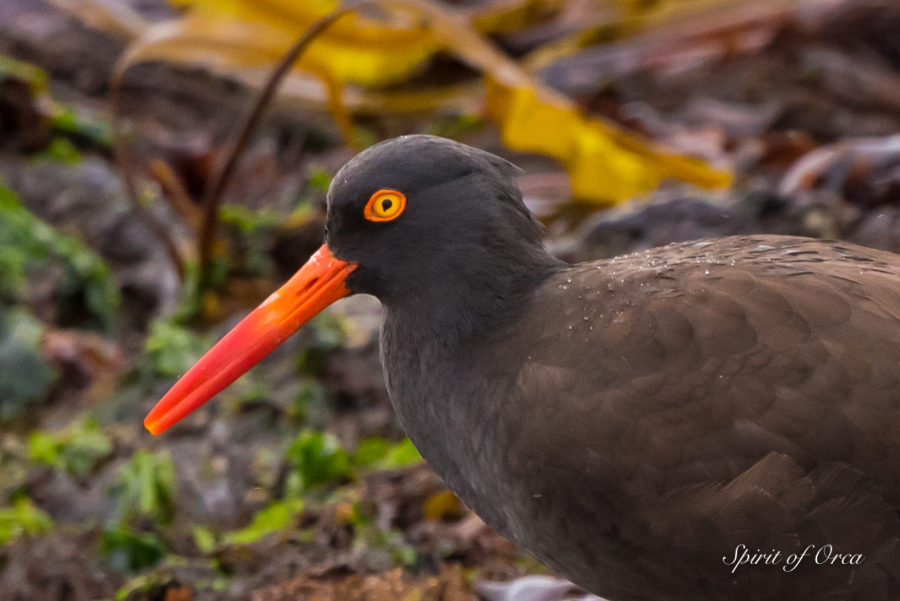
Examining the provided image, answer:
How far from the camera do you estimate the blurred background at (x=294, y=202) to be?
348 cm

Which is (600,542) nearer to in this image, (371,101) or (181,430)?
(181,430)

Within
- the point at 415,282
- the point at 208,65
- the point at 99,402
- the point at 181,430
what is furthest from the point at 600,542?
the point at 208,65

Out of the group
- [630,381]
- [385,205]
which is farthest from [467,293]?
[630,381]

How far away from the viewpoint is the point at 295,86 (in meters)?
6.28

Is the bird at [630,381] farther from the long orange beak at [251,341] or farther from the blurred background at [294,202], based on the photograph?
the blurred background at [294,202]

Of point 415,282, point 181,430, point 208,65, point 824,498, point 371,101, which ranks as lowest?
point 824,498

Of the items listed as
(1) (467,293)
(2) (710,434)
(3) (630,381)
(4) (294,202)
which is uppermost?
(4) (294,202)

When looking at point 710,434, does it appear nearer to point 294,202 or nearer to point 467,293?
point 467,293

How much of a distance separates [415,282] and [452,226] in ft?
0.53

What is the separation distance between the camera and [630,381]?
87.7 inches

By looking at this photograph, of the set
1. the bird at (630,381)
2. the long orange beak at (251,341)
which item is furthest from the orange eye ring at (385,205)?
the long orange beak at (251,341)

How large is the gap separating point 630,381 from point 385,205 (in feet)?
2.32

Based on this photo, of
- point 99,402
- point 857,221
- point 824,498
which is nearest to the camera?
point 824,498

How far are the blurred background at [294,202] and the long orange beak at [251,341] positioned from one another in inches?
22.4
